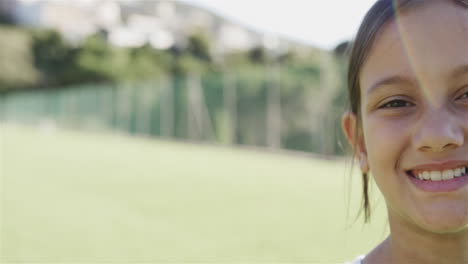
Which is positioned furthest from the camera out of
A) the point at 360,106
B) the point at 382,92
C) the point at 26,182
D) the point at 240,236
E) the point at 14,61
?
the point at 14,61

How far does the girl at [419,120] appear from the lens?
124 centimetres

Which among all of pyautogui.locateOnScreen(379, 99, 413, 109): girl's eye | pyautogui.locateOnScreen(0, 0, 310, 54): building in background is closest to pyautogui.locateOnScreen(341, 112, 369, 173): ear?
pyautogui.locateOnScreen(379, 99, 413, 109): girl's eye

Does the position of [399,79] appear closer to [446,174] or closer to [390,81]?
[390,81]

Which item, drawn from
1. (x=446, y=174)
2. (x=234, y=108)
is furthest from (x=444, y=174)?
(x=234, y=108)

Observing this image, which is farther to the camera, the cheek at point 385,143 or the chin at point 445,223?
the cheek at point 385,143

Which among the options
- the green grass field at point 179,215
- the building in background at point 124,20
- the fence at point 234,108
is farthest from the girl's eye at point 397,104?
the building in background at point 124,20

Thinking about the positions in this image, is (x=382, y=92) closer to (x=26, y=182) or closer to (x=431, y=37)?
(x=431, y=37)

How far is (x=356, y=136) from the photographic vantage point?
1606 mm

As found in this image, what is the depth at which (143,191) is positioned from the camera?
6949 millimetres

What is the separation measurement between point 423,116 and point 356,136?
0.34 m

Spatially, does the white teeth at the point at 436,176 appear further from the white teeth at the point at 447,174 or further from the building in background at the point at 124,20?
the building in background at the point at 124,20

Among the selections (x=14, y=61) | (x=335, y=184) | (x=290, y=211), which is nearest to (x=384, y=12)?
(x=290, y=211)

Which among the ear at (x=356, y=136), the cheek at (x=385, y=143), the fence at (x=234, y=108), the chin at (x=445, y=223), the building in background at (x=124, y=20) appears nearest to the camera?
the chin at (x=445, y=223)

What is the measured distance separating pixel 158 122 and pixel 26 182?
12.8m
